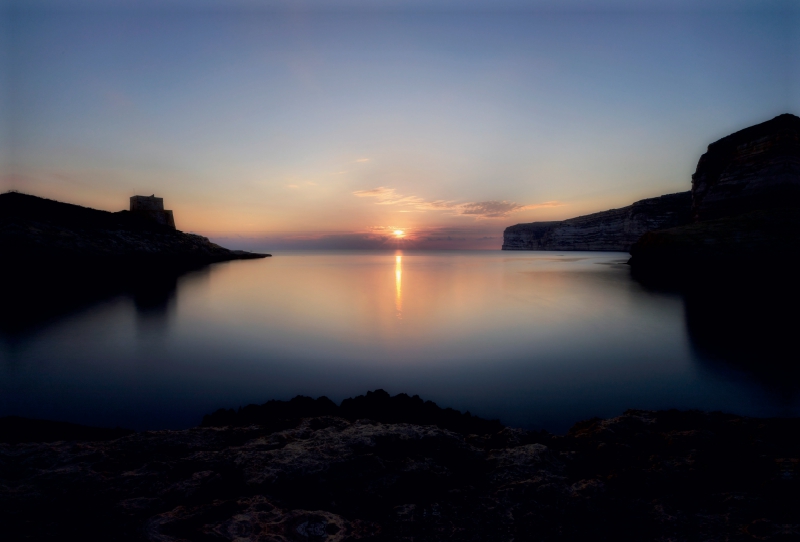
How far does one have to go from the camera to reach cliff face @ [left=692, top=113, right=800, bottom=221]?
67.7 feet

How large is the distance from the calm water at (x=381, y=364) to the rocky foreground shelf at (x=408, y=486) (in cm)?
196

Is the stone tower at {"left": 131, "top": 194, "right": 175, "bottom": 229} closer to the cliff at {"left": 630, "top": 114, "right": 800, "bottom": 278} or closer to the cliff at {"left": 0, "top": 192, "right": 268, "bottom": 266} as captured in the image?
the cliff at {"left": 0, "top": 192, "right": 268, "bottom": 266}

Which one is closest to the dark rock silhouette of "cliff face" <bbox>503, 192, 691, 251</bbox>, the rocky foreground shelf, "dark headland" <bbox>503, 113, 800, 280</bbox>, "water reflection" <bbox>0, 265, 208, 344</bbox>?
the rocky foreground shelf

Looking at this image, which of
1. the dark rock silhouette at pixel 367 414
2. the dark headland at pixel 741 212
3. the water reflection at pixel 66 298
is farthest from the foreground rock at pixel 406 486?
the dark headland at pixel 741 212

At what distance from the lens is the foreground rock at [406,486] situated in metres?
1.98

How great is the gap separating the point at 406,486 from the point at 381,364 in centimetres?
490

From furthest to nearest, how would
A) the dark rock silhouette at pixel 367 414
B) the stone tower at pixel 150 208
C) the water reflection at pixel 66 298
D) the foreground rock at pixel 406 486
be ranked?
the stone tower at pixel 150 208 < the water reflection at pixel 66 298 < the dark rock silhouette at pixel 367 414 < the foreground rock at pixel 406 486

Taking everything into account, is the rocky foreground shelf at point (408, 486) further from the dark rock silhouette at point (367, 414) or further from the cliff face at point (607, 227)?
the cliff face at point (607, 227)

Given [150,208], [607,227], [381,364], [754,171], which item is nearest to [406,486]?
[381,364]

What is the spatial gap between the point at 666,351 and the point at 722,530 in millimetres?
7488

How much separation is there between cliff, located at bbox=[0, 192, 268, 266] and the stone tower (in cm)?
523

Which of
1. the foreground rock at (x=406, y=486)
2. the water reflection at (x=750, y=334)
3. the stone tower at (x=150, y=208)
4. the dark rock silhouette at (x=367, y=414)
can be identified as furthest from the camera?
the stone tower at (x=150, y=208)

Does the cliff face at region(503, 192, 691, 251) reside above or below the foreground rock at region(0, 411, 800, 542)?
above

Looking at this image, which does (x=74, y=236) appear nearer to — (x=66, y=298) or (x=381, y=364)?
(x=66, y=298)
